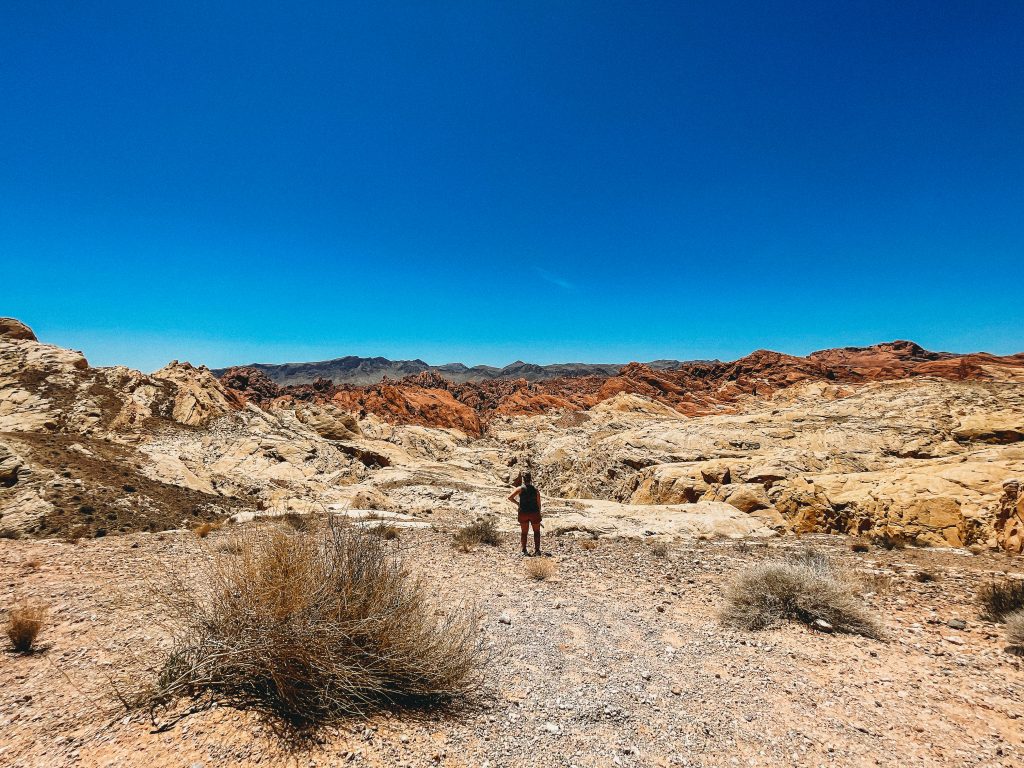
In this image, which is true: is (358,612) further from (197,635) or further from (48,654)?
(48,654)

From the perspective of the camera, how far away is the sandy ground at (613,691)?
297 cm

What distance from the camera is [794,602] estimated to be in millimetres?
5895

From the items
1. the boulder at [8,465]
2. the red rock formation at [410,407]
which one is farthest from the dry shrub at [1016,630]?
the red rock formation at [410,407]

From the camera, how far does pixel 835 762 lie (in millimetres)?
3205

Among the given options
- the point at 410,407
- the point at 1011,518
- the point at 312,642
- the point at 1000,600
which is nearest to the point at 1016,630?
the point at 1000,600

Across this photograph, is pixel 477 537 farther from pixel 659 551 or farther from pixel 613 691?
pixel 613 691

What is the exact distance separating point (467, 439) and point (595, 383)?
214ft

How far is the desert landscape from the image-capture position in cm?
327

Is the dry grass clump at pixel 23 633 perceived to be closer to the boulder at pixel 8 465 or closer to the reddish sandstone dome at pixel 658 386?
the boulder at pixel 8 465

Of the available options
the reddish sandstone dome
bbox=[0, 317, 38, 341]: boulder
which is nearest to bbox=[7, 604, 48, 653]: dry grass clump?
bbox=[0, 317, 38, 341]: boulder

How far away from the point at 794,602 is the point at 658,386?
73.8m

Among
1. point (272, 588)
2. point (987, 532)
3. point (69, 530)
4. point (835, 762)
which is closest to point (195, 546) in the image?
point (69, 530)

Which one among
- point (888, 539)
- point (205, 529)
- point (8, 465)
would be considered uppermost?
point (8, 465)

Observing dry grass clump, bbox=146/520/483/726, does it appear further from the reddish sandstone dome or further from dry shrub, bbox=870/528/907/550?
the reddish sandstone dome
